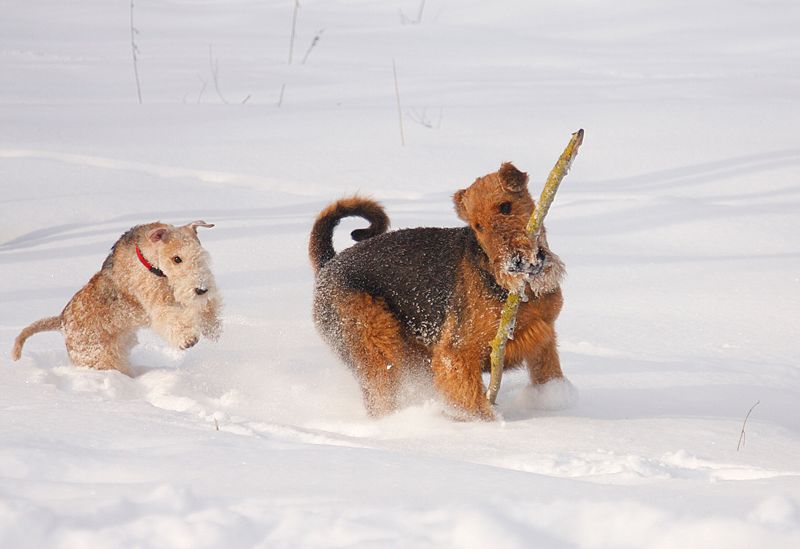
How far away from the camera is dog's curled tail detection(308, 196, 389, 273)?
417 cm

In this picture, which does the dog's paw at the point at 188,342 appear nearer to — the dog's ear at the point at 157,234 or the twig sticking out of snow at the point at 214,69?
the dog's ear at the point at 157,234

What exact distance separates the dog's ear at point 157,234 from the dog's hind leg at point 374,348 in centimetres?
83

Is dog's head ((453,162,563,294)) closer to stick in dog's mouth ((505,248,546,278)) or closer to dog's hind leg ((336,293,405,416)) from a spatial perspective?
stick in dog's mouth ((505,248,546,278))

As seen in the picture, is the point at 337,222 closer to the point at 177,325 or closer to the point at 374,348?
the point at 374,348

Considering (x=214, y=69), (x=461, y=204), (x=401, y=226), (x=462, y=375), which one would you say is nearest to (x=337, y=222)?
(x=461, y=204)

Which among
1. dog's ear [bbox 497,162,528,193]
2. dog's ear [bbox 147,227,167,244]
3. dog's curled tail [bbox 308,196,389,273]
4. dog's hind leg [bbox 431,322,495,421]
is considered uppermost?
dog's ear [bbox 497,162,528,193]

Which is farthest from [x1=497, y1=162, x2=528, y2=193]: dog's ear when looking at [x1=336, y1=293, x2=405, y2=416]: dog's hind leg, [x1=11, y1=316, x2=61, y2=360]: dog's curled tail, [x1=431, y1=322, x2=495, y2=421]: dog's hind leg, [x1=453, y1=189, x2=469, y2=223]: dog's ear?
[x1=11, y1=316, x2=61, y2=360]: dog's curled tail

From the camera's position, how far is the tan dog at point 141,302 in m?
3.94

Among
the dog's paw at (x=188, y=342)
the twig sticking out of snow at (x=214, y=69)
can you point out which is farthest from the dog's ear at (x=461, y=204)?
the twig sticking out of snow at (x=214, y=69)

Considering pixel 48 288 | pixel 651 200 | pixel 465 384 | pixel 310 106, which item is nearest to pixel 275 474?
pixel 465 384

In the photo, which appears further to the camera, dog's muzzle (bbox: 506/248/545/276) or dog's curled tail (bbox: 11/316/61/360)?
dog's curled tail (bbox: 11/316/61/360)

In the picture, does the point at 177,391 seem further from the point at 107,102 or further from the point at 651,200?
the point at 107,102

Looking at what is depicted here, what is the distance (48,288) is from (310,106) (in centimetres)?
492

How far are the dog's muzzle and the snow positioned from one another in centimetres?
57
